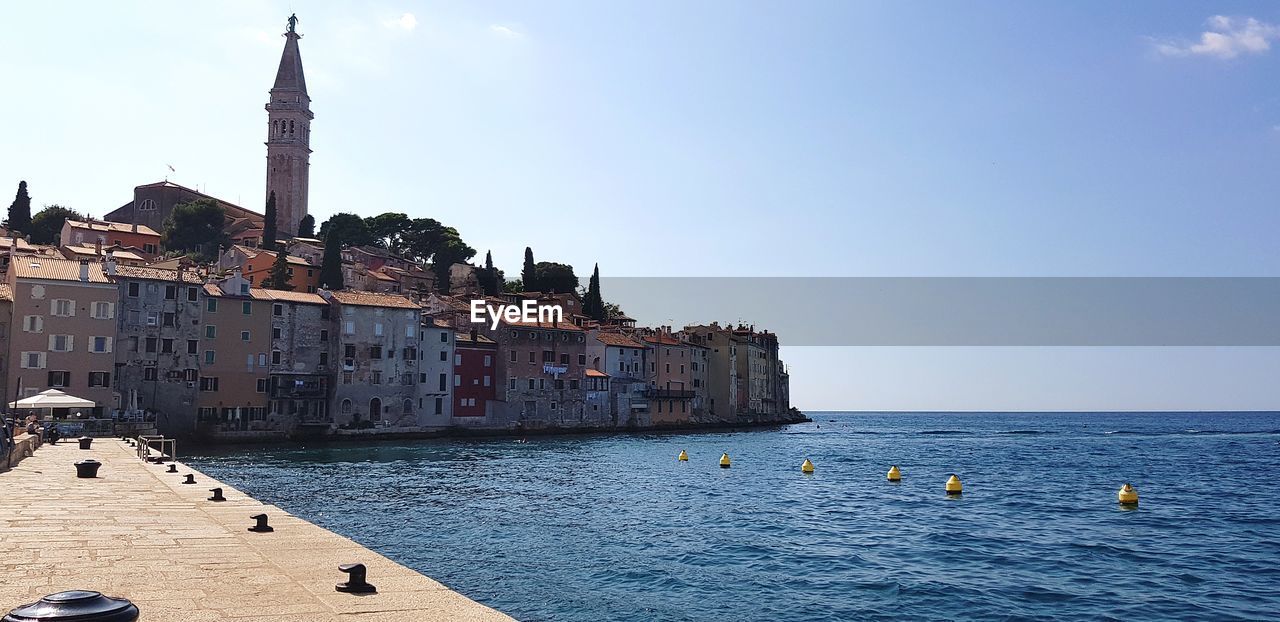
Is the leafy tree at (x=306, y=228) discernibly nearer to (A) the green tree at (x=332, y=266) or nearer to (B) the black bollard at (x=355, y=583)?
(A) the green tree at (x=332, y=266)

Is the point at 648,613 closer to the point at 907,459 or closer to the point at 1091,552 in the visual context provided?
the point at 1091,552

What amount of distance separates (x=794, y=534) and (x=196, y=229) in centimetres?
10840

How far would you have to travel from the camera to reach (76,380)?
5812 centimetres

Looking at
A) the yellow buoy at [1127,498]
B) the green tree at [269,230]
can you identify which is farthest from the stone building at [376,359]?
the yellow buoy at [1127,498]

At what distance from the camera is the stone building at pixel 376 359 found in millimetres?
73250

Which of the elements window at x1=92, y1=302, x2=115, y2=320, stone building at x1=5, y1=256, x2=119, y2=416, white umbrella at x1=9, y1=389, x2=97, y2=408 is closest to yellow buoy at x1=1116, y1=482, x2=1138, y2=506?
white umbrella at x1=9, y1=389, x2=97, y2=408

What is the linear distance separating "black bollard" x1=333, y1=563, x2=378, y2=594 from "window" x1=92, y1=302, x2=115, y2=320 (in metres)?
59.4

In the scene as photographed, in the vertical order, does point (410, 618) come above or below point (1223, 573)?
above

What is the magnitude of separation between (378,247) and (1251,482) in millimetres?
106418

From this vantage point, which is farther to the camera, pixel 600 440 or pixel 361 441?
pixel 600 440

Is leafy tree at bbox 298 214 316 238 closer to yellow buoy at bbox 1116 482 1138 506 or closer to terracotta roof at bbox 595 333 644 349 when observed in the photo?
terracotta roof at bbox 595 333 644 349

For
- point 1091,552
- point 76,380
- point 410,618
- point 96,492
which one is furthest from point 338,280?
point 410,618

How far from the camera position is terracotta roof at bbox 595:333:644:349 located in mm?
98375

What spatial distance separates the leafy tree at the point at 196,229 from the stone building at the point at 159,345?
52566mm
